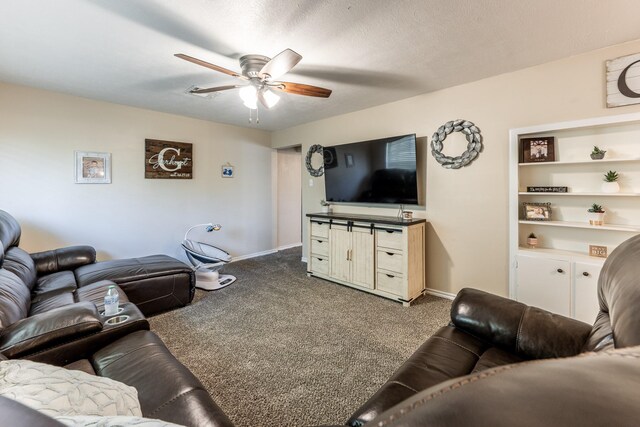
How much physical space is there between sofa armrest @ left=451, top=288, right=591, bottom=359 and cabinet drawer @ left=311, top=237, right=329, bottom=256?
7.45ft

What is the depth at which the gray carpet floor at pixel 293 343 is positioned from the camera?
5.35 feet

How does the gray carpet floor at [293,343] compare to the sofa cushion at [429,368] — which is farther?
the gray carpet floor at [293,343]

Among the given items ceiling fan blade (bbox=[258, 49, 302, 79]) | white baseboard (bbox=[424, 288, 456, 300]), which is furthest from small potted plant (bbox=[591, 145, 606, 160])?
ceiling fan blade (bbox=[258, 49, 302, 79])

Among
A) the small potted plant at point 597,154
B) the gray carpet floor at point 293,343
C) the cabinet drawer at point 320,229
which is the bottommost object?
the gray carpet floor at point 293,343

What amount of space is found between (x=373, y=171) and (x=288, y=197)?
258 centimetres

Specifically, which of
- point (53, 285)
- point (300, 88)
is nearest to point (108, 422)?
point (300, 88)

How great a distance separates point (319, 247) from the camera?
3895 mm

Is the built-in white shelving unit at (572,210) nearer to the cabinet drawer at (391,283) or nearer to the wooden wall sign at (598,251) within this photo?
the wooden wall sign at (598,251)

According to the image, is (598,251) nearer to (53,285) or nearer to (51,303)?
(51,303)

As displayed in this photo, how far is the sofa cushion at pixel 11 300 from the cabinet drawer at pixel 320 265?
281 centimetres

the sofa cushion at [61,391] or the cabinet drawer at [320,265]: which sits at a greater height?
the sofa cushion at [61,391]

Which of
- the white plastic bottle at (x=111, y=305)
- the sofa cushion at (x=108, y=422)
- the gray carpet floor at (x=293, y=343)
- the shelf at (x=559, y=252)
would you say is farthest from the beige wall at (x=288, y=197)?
the sofa cushion at (x=108, y=422)

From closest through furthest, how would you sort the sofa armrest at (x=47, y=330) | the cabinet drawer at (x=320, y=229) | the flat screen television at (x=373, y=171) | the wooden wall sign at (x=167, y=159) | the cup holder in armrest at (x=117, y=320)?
the sofa armrest at (x=47, y=330), the cup holder in armrest at (x=117, y=320), the flat screen television at (x=373, y=171), the cabinet drawer at (x=320, y=229), the wooden wall sign at (x=167, y=159)

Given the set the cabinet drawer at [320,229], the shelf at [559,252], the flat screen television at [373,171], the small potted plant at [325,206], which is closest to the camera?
the shelf at [559,252]
